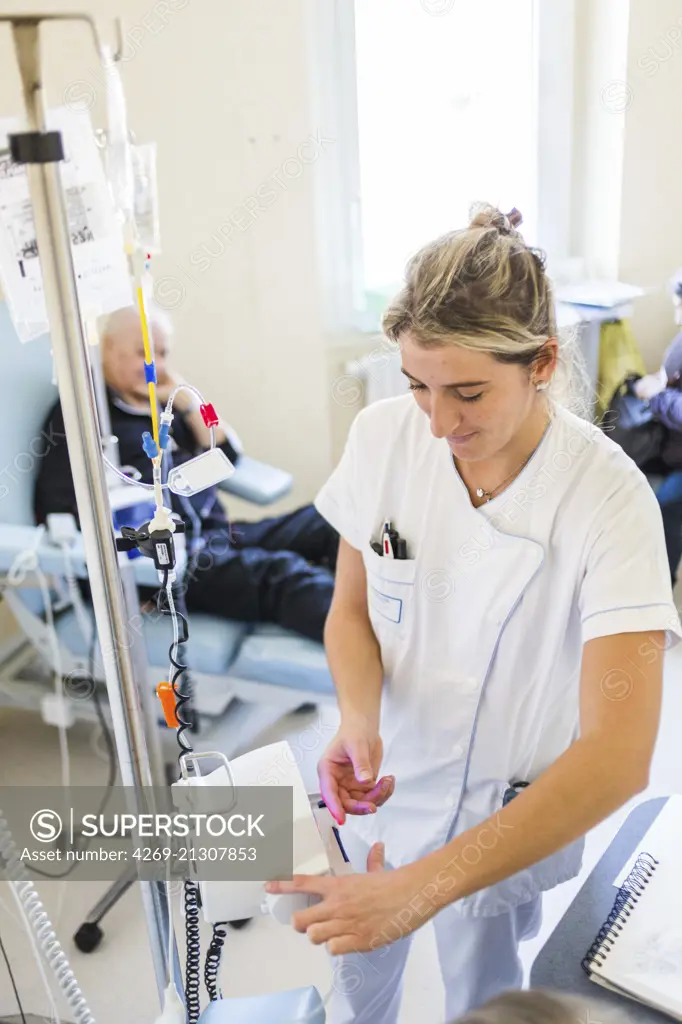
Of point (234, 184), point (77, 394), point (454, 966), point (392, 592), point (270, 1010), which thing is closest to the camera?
point (77, 394)

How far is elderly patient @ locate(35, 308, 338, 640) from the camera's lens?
2.05 meters

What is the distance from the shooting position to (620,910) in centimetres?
96

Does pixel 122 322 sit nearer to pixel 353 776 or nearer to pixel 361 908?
pixel 353 776

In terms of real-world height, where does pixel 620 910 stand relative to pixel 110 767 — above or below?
above

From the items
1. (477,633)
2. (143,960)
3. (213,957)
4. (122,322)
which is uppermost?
(122,322)

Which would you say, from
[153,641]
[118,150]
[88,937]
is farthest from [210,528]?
[118,150]

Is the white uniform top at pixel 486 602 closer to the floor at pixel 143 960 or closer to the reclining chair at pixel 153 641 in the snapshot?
the floor at pixel 143 960

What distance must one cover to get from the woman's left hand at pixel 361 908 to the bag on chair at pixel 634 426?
6.02 ft

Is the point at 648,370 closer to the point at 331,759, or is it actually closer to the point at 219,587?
the point at 219,587

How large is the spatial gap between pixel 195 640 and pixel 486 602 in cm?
106

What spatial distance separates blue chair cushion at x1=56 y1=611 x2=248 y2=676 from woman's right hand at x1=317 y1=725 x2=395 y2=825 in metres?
0.87

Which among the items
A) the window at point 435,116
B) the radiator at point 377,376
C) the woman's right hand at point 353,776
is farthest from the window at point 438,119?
A: the woman's right hand at point 353,776

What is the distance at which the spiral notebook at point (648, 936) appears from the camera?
0.86 meters

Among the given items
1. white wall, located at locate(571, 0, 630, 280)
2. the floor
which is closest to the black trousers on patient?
the floor
